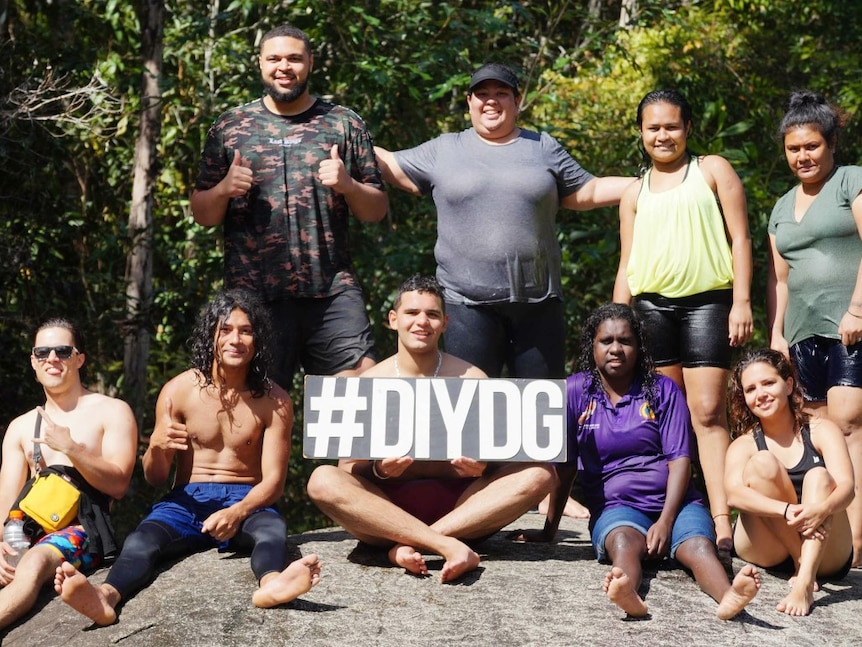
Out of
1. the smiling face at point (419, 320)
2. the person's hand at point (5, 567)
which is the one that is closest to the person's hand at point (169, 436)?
the person's hand at point (5, 567)

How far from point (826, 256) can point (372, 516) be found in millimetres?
2444

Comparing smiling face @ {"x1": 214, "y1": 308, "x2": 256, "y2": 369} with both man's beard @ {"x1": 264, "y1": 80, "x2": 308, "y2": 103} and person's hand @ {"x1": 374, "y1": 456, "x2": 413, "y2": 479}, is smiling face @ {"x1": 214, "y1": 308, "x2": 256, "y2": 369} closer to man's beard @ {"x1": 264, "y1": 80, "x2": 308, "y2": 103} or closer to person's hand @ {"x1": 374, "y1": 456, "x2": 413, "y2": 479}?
person's hand @ {"x1": 374, "y1": 456, "x2": 413, "y2": 479}

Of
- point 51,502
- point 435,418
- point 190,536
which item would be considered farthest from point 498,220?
point 51,502

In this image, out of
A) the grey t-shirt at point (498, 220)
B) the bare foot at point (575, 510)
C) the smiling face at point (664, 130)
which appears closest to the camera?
the smiling face at point (664, 130)

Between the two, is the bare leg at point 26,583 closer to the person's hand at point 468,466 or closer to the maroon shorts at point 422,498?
the maroon shorts at point 422,498

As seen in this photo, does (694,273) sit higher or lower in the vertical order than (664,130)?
lower

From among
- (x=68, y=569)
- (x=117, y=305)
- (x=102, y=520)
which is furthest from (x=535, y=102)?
(x=68, y=569)

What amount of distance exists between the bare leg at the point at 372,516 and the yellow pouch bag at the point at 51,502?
106 centimetres

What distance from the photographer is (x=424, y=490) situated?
18.6 feet

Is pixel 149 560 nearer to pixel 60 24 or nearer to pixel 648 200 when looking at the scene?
pixel 648 200

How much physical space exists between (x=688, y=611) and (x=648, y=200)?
6.46 ft

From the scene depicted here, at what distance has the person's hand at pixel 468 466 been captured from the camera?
543 centimetres

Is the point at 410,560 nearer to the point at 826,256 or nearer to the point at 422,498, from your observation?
the point at 422,498

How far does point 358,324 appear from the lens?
6137 mm
